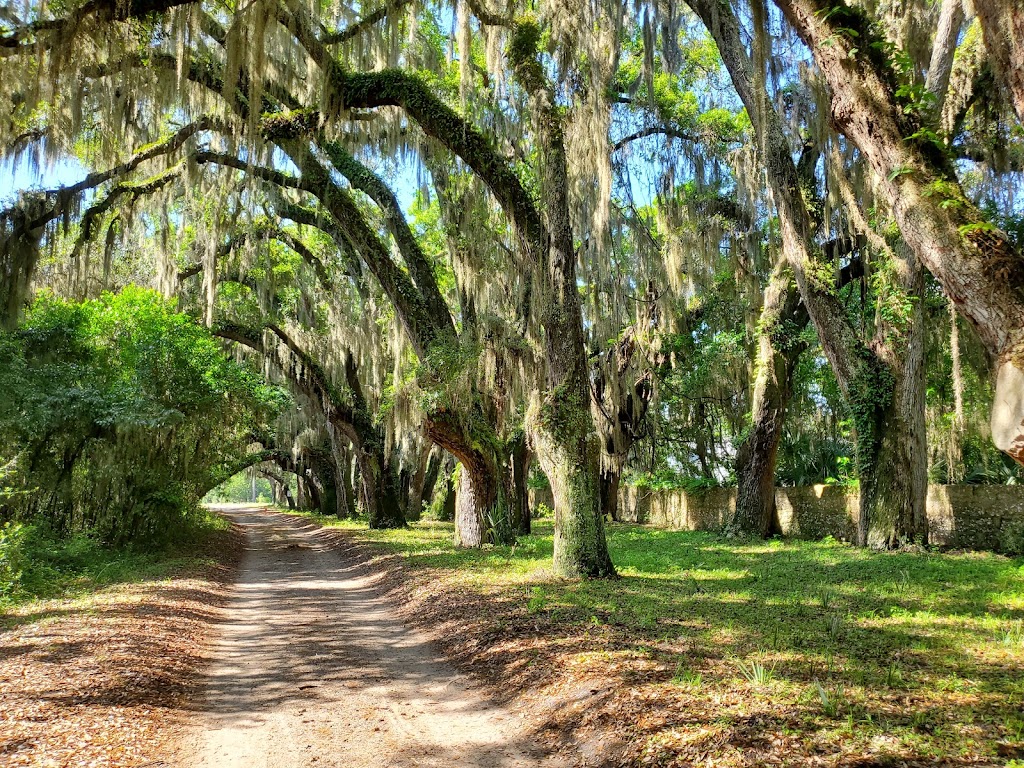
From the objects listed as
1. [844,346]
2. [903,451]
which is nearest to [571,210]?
[844,346]

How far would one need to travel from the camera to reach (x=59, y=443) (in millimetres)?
10781

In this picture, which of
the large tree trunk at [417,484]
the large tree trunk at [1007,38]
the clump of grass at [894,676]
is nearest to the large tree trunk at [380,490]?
the large tree trunk at [417,484]

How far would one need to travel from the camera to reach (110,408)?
403 inches

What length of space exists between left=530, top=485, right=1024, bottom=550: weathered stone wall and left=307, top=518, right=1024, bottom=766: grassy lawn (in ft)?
6.07

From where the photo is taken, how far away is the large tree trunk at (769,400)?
12477 millimetres

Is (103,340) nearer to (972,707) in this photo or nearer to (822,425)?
(972,707)

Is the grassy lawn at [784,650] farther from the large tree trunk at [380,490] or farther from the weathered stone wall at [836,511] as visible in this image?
the large tree trunk at [380,490]

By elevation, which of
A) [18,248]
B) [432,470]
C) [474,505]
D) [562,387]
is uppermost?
[18,248]

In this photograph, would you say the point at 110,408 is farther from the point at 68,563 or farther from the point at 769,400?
the point at 769,400

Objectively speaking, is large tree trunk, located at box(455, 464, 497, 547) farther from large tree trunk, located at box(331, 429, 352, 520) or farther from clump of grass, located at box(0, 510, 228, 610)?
large tree trunk, located at box(331, 429, 352, 520)

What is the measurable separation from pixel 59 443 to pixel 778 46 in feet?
39.0

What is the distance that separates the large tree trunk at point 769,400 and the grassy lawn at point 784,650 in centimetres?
426

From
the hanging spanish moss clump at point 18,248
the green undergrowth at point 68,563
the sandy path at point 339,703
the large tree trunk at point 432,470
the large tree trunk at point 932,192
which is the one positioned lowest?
the sandy path at point 339,703

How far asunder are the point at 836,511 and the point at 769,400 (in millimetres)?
2418
